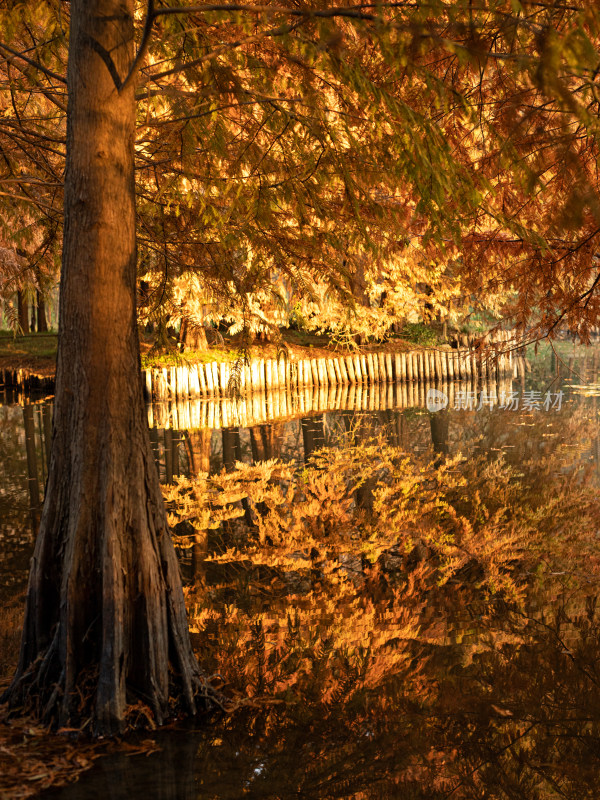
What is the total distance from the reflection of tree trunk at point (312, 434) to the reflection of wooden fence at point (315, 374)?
351 cm

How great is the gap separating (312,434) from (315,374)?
9.11m

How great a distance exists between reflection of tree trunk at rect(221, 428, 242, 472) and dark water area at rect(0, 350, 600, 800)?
375 cm

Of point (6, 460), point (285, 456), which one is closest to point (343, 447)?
point (285, 456)

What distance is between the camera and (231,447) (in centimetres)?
1428

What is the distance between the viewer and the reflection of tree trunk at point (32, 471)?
969 centimetres

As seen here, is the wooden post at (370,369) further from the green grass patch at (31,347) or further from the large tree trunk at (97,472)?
the large tree trunk at (97,472)

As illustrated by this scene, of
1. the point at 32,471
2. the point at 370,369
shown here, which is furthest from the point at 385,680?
the point at 370,369

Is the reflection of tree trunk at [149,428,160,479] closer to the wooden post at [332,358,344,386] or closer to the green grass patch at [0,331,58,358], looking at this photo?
the wooden post at [332,358,344,386]

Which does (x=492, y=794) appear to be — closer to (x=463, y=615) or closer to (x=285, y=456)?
(x=463, y=615)

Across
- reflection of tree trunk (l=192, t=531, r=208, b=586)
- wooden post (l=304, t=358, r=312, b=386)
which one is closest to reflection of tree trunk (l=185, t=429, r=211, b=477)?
reflection of tree trunk (l=192, t=531, r=208, b=586)

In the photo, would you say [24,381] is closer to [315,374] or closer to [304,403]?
[315,374]

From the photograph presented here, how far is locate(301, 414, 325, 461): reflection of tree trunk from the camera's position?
14.2 m

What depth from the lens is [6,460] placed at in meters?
13.5

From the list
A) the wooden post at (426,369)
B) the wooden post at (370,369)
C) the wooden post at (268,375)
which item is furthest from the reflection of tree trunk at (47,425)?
the wooden post at (426,369)
